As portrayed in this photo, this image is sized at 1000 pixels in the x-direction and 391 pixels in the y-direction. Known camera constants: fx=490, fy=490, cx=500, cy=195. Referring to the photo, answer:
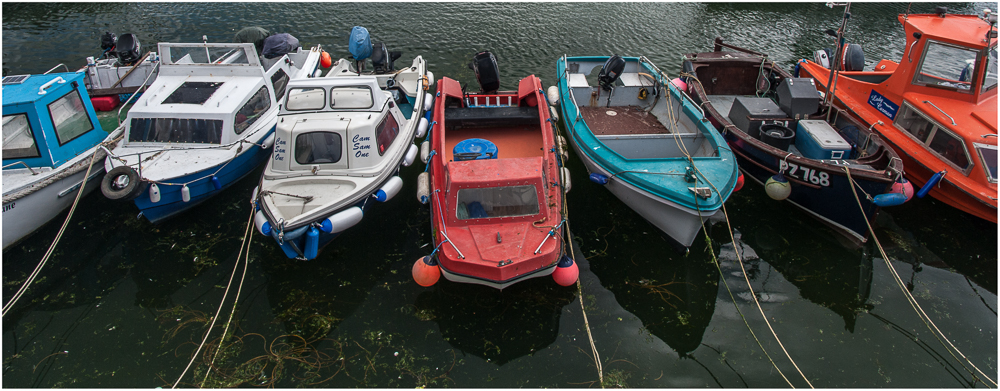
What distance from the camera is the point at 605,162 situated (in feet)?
27.9

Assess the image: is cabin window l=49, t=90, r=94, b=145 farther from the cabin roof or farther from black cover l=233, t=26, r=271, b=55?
the cabin roof

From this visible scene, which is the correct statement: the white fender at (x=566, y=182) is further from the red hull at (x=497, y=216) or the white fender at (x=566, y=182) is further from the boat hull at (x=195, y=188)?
the boat hull at (x=195, y=188)

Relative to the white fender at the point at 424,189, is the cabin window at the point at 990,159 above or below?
above

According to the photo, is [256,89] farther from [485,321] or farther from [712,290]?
[712,290]

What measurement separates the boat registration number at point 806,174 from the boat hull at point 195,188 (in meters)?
9.72

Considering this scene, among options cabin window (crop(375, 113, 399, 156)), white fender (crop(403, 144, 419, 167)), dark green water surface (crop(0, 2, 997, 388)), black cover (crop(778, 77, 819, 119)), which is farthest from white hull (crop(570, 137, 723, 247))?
cabin window (crop(375, 113, 399, 156))

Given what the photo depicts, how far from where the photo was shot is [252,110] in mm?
9836

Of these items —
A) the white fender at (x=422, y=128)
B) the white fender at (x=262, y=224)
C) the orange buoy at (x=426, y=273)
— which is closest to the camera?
the orange buoy at (x=426, y=273)

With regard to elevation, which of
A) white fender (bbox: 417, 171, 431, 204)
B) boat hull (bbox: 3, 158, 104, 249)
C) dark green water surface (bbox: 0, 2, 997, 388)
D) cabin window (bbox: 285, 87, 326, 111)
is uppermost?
cabin window (bbox: 285, 87, 326, 111)

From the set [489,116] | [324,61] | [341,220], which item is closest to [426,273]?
[341,220]

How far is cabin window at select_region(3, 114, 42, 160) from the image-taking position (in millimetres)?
8102

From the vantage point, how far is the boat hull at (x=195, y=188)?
8.03 m

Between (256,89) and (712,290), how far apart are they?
30.4 feet

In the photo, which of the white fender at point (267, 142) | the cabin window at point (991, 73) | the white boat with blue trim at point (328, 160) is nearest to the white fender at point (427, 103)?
the white boat with blue trim at point (328, 160)
